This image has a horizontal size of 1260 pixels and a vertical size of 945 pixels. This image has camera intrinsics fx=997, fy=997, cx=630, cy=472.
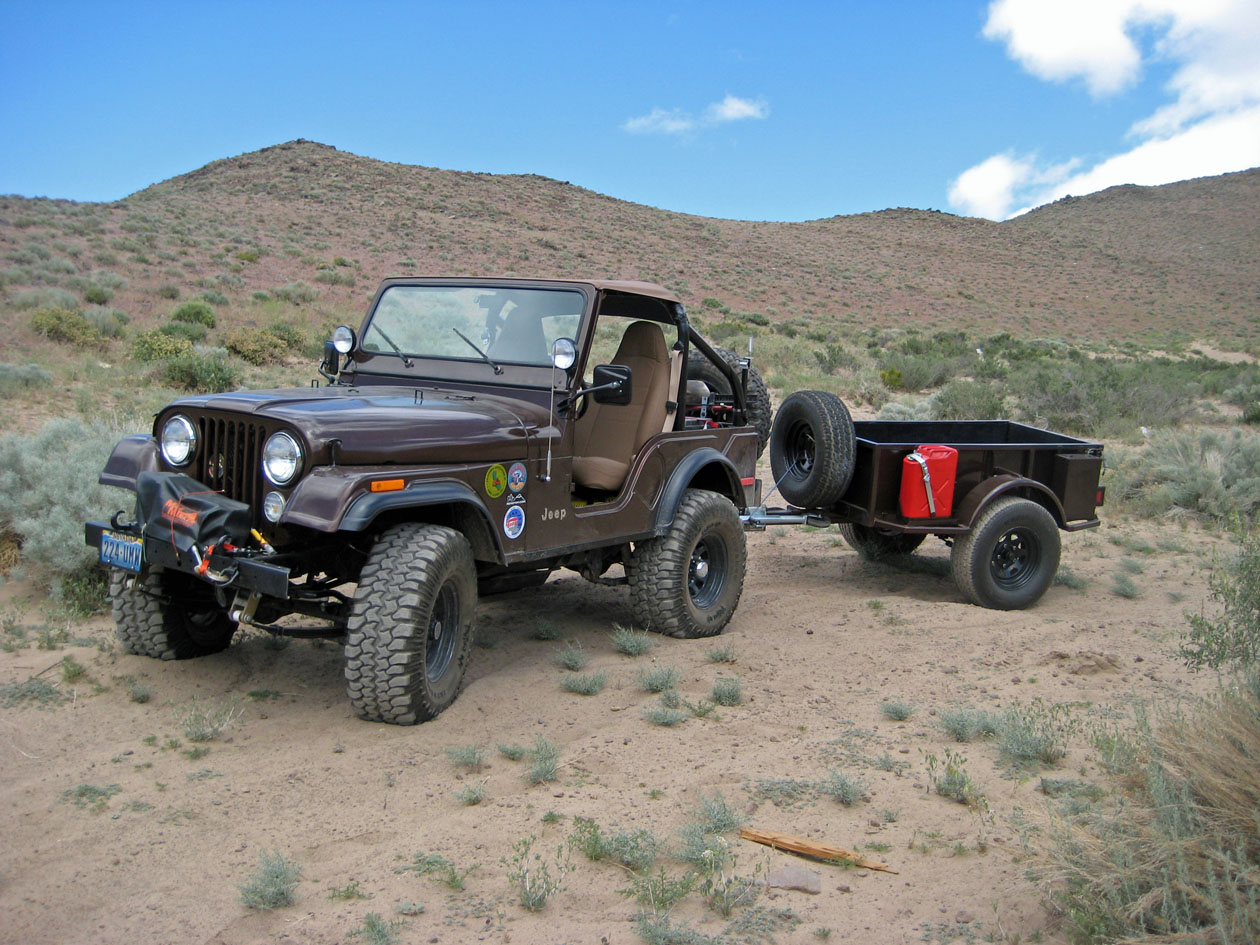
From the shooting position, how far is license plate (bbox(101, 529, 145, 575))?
14.8 feet

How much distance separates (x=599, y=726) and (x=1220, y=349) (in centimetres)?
4287

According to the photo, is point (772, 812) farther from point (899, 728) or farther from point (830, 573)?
point (830, 573)

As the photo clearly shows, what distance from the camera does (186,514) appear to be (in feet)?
14.2

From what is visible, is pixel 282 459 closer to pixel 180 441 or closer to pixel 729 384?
pixel 180 441

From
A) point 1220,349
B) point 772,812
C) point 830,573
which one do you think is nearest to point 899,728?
point 772,812

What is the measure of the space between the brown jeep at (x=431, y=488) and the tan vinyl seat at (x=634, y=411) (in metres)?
0.01

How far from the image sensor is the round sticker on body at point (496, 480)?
193 inches

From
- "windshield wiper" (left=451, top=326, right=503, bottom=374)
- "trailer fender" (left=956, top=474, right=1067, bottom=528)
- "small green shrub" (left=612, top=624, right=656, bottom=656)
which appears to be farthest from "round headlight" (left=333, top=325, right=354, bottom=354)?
"trailer fender" (left=956, top=474, right=1067, bottom=528)

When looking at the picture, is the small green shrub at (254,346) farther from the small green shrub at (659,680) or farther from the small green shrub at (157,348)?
the small green shrub at (659,680)

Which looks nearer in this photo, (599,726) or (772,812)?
(772,812)

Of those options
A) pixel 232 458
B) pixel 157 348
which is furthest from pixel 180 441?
pixel 157 348

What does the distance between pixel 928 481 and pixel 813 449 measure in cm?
103

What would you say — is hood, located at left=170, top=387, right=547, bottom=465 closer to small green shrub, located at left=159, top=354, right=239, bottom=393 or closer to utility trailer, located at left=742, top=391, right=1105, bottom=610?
utility trailer, located at left=742, top=391, right=1105, bottom=610

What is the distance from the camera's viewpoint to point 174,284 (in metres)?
25.1
